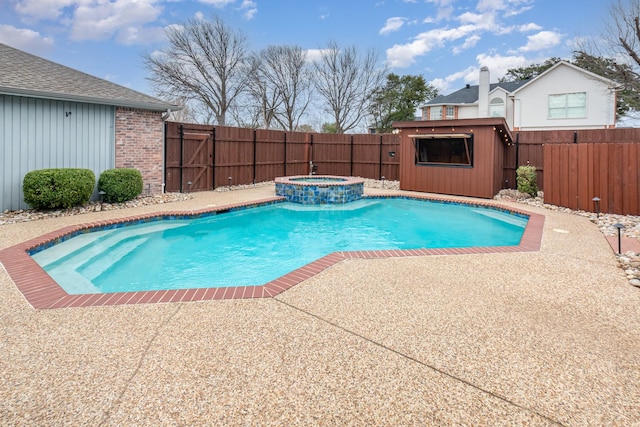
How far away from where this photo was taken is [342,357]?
9.00ft

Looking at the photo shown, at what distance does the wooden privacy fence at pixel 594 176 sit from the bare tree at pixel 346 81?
891 inches

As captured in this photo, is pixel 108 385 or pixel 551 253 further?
pixel 551 253

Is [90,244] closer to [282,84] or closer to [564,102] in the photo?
[564,102]

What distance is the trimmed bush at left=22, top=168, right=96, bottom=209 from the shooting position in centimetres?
783

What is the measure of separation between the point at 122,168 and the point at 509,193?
39.9 feet

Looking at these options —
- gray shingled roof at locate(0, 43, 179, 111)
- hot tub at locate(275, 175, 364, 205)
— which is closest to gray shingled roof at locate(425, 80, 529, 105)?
hot tub at locate(275, 175, 364, 205)

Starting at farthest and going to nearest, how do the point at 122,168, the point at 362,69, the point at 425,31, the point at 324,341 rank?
the point at 362,69
the point at 425,31
the point at 122,168
the point at 324,341

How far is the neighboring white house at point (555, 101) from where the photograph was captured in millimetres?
20453

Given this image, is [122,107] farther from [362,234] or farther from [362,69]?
[362,69]

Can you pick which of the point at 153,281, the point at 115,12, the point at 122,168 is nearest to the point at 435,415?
the point at 153,281

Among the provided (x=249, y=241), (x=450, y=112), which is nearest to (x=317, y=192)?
(x=249, y=241)

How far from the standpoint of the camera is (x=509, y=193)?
42.0 feet

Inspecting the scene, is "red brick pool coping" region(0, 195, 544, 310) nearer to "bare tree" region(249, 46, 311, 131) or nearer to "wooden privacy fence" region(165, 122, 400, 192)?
"wooden privacy fence" region(165, 122, 400, 192)

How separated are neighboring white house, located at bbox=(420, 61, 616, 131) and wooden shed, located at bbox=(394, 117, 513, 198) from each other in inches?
447
